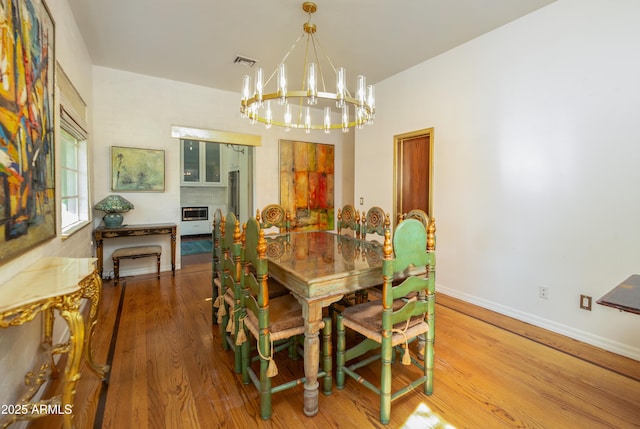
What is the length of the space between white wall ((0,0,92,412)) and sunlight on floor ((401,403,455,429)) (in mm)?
1972

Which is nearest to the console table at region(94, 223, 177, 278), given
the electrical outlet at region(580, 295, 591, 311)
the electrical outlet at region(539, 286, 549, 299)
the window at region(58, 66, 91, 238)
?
the window at region(58, 66, 91, 238)

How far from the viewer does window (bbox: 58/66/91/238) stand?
255 cm

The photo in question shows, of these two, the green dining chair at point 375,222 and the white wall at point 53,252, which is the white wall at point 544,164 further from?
the white wall at point 53,252

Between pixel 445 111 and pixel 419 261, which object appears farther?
pixel 445 111

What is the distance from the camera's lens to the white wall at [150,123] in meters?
3.97

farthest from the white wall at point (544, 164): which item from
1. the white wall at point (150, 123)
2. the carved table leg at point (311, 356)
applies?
the white wall at point (150, 123)

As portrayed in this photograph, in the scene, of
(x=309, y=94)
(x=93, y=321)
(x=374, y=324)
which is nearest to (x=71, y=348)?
(x=93, y=321)

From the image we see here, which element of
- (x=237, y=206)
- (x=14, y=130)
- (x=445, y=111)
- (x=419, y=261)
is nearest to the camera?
(x=14, y=130)

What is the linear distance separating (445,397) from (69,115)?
145 inches

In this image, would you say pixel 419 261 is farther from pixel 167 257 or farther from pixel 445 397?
pixel 167 257

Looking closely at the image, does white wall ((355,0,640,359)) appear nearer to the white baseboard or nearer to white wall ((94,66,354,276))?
the white baseboard

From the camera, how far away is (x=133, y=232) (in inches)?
152

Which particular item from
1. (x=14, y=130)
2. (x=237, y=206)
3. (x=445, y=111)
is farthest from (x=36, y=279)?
(x=237, y=206)

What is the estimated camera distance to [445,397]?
177 centimetres
